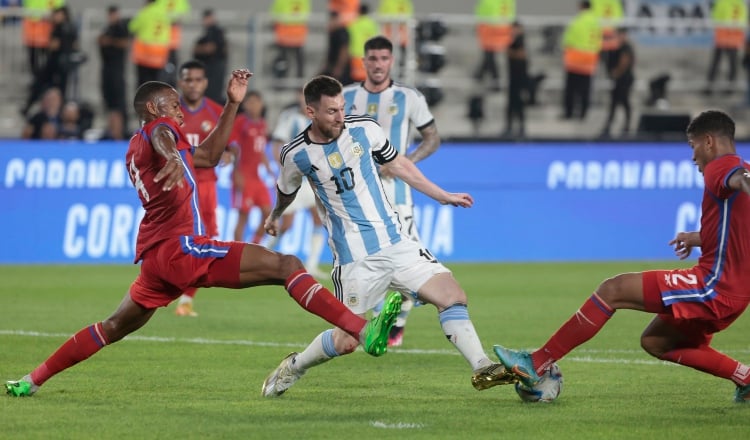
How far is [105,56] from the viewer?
24047 mm

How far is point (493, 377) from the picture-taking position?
8188mm

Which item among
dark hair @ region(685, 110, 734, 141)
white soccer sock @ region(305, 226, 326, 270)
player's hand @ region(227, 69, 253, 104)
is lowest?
white soccer sock @ region(305, 226, 326, 270)

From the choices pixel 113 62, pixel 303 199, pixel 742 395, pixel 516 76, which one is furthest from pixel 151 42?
pixel 742 395

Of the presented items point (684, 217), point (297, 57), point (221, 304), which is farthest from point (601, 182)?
point (221, 304)

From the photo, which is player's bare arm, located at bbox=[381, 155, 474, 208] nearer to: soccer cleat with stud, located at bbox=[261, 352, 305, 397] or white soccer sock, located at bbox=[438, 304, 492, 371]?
white soccer sock, located at bbox=[438, 304, 492, 371]

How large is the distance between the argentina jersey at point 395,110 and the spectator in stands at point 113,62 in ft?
40.5

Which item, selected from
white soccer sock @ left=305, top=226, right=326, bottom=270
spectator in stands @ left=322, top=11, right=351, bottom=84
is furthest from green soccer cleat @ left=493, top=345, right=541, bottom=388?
spectator in stands @ left=322, top=11, right=351, bottom=84

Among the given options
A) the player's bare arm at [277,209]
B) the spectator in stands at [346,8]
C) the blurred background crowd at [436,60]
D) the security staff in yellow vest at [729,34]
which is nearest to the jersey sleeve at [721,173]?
the player's bare arm at [277,209]

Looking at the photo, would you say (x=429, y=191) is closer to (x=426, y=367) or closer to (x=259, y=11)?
(x=426, y=367)

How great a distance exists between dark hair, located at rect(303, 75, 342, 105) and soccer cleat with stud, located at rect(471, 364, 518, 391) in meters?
1.91

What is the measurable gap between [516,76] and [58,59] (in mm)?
8219

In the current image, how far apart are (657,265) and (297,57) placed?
8101mm

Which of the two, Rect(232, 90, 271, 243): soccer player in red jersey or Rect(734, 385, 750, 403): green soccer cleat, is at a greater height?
Rect(734, 385, 750, 403): green soccer cleat

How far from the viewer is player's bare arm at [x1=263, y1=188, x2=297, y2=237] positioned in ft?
29.8
